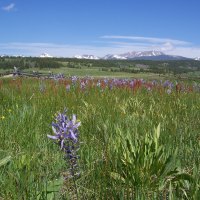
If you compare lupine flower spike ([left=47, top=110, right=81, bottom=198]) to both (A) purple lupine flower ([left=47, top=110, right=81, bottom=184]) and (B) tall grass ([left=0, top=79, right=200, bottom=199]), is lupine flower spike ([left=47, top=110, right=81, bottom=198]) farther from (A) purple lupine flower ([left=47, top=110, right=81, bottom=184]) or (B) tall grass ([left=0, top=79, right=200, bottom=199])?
(B) tall grass ([left=0, top=79, right=200, bottom=199])

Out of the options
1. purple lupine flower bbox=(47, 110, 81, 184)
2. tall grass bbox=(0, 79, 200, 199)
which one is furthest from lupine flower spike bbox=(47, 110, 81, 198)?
tall grass bbox=(0, 79, 200, 199)

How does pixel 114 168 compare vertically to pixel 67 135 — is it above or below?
below

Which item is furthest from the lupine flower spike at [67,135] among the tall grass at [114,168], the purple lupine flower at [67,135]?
the tall grass at [114,168]

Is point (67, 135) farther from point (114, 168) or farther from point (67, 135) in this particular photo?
point (114, 168)

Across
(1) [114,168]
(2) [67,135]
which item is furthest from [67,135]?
(1) [114,168]

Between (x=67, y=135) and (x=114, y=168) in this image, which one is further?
(x=114, y=168)

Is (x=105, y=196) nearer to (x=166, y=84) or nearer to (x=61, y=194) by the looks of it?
(x=61, y=194)

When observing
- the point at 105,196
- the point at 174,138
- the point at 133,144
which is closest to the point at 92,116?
the point at 174,138

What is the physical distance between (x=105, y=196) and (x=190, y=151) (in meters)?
1.32

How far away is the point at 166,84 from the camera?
1214 cm

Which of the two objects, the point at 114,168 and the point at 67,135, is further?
the point at 114,168

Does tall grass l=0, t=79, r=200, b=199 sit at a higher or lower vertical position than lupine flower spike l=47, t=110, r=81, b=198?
lower

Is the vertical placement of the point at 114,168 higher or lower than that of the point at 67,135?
lower

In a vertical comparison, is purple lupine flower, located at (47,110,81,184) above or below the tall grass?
above
